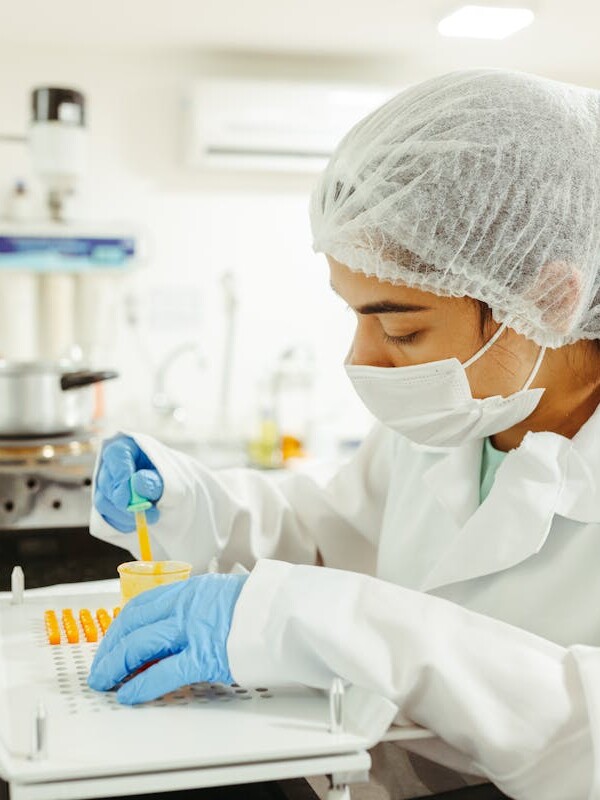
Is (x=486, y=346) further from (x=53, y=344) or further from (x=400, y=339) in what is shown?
(x=53, y=344)

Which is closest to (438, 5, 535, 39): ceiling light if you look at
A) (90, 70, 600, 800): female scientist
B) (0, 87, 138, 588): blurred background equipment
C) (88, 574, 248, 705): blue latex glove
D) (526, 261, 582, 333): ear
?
(0, 87, 138, 588): blurred background equipment

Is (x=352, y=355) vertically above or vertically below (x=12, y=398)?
above

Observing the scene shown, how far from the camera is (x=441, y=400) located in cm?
117

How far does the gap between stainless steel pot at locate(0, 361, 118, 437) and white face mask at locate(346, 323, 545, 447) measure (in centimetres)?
81

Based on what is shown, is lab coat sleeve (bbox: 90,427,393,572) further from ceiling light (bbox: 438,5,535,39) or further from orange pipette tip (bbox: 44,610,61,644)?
ceiling light (bbox: 438,5,535,39)

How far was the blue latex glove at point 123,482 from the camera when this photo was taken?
132 cm

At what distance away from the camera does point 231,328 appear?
11.6ft

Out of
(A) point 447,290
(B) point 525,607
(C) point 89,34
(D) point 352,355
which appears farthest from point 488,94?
(C) point 89,34

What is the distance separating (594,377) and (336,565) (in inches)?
21.1

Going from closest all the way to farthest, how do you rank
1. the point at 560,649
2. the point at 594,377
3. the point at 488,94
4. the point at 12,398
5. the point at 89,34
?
1. the point at 560,649
2. the point at 488,94
3. the point at 594,377
4. the point at 12,398
5. the point at 89,34

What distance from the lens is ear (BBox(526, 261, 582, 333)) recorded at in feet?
3.66

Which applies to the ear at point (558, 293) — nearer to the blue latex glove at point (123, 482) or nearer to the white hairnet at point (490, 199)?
the white hairnet at point (490, 199)

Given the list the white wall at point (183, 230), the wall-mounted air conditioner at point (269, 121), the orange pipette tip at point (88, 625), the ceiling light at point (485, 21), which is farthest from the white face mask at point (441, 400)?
the wall-mounted air conditioner at point (269, 121)

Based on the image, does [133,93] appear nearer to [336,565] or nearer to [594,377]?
[336,565]
